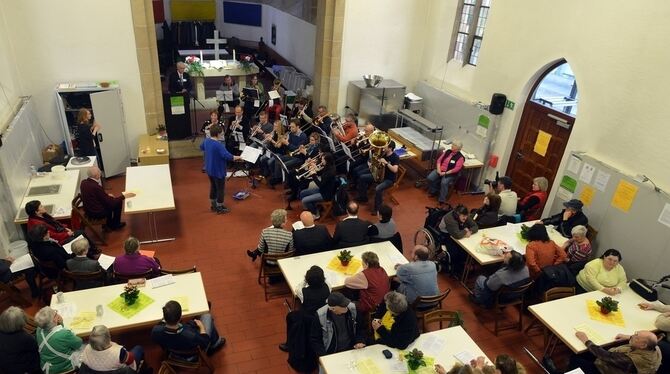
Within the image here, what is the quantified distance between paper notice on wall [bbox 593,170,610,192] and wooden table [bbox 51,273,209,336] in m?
6.43

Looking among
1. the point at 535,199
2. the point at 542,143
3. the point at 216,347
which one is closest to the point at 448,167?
the point at 542,143

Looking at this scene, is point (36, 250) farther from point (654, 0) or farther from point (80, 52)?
point (654, 0)

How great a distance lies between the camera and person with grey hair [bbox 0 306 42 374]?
4.30 metres

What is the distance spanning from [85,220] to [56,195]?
0.87 m

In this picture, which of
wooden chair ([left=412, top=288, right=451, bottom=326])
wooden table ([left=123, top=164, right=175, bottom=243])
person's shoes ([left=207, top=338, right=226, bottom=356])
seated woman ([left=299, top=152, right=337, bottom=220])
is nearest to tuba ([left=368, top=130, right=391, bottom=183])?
seated woman ([left=299, top=152, right=337, bottom=220])

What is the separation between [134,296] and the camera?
5.17 m

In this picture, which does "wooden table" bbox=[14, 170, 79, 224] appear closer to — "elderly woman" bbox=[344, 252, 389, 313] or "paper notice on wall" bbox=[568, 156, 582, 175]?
"elderly woman" bbox=[344, 252, 389, 313]

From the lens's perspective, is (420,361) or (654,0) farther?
(654,0)

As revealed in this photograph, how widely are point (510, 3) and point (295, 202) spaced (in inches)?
237

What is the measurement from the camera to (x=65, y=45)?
29.5 feet

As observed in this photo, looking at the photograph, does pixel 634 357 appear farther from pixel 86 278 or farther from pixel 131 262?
pixel 86 278

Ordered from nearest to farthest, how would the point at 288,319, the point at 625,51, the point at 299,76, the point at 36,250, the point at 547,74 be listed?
the point at 288,319 → the point at 36,250 → the point at 625,51 → the point at 547,74 → the point at 299,76

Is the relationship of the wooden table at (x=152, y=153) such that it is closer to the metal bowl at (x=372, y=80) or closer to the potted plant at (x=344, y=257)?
the metal bowl at (x=372, y=80)

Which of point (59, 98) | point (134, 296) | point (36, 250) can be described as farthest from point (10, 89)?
point (134, 296)
